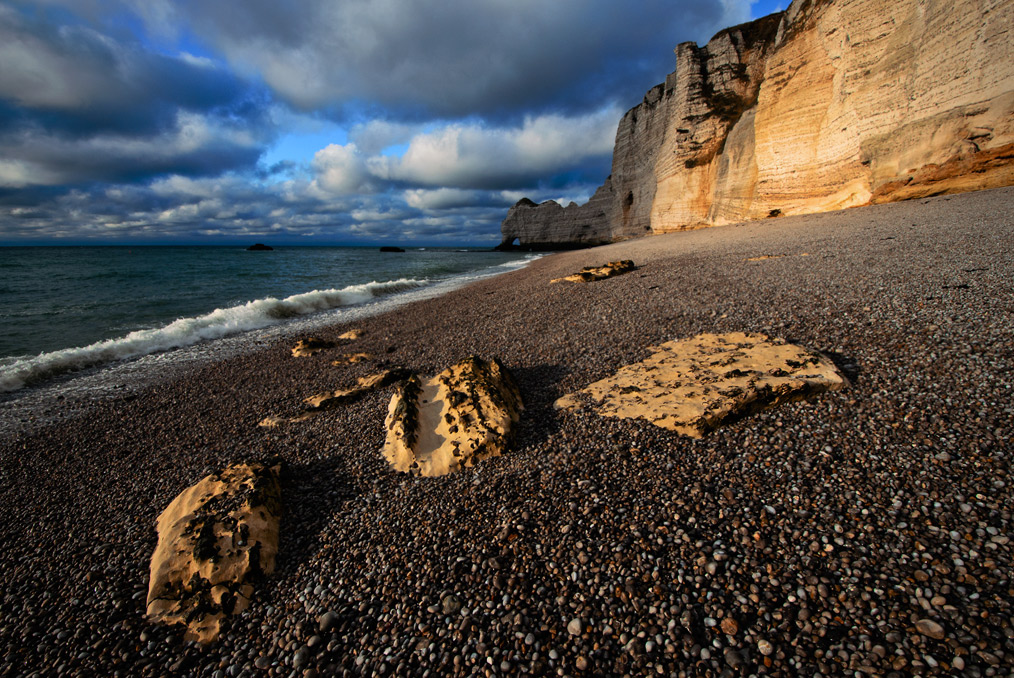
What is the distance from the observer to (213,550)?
3.23 meters

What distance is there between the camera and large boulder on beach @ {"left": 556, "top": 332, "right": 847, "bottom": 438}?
4.07 m

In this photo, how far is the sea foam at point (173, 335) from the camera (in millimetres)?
8406

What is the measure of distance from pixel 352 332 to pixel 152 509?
264 inches

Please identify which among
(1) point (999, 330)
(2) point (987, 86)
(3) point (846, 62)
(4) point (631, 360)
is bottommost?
(4) point (631, 360)

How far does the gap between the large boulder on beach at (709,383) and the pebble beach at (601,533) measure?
0.18 m

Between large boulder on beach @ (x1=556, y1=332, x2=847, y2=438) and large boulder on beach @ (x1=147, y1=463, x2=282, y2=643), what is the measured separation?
3437 millimetres

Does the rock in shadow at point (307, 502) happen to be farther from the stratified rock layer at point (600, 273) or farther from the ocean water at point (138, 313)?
the stratified rock layer at point (600, 273)

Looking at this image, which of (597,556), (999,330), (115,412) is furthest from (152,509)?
(999,330)

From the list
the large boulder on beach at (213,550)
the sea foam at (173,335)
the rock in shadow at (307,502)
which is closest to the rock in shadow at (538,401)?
the rock in shadow at (307,502)

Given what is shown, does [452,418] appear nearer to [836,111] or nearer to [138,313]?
[138,313]

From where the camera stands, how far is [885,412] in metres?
3.65

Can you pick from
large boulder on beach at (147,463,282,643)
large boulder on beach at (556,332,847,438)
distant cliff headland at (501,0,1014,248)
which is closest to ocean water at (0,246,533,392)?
large boulder on beach at (147,463,282,643)

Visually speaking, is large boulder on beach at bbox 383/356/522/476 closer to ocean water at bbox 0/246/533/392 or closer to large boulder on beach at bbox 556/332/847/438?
large boulder on beach at bbox 556/332/847/438

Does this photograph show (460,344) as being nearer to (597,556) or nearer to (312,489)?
(312,489)
